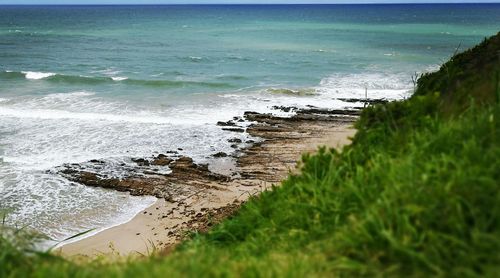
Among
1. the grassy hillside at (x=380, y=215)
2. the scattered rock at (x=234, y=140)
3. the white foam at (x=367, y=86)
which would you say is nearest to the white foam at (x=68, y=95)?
the scattered rock at (x=234, y=140)

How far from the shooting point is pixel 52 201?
12.7 m

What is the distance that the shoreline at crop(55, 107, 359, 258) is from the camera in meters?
10.8

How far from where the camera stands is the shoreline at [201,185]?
10.8 m

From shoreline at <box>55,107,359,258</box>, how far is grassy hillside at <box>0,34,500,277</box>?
342 cm

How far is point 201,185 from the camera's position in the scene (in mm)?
13742

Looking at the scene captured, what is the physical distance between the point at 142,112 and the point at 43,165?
24.8 ft

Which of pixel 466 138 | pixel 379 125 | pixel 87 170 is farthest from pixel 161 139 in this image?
pixel 466 138

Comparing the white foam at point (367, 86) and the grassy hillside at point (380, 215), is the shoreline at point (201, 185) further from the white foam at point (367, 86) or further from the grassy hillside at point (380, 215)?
the white foam at point (367, 86)

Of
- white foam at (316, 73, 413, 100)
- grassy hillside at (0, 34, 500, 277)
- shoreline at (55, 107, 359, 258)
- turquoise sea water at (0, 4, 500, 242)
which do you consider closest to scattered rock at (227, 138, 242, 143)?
turquoise sea water at (0, 4, 500, 242)

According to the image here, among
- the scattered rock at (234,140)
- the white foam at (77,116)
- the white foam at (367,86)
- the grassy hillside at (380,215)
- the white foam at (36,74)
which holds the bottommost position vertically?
the scattered rock at (234,140)

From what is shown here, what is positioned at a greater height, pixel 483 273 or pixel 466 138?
pixel 466 138

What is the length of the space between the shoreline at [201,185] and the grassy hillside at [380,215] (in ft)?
11.2

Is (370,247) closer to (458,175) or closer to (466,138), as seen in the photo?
(458,175)

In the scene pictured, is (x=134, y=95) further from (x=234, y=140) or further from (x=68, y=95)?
(x=234, y=140)
